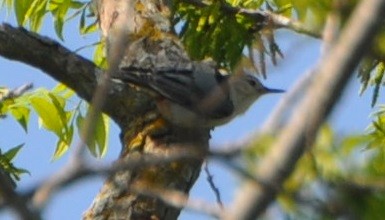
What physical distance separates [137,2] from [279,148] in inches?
120

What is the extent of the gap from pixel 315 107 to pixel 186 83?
3.33 meters

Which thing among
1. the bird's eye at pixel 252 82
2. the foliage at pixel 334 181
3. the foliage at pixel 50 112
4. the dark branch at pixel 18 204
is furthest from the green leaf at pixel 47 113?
the dark branch at pixel 18 204

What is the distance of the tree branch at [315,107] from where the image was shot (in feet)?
4.61

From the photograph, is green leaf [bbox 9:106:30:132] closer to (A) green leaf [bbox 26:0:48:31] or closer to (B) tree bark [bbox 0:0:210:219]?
(B) tree bark [bbox 0:0:210:219]

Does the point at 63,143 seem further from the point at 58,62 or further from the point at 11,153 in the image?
the point at 58,62

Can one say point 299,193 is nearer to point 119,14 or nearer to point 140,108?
point 140,108

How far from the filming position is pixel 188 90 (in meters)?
4.80

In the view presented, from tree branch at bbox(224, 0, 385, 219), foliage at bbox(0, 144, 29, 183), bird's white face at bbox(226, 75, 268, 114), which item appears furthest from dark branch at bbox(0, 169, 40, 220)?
bird's white face at bbox(226, 75, 268, 114)

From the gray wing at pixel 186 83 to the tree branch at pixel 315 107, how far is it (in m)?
2.66

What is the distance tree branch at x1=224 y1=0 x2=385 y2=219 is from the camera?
4.61 ft

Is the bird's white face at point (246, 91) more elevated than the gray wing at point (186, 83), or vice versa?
the gray wing at point (186, 83)

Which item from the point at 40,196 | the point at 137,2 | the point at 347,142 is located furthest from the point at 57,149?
the point at 40,196

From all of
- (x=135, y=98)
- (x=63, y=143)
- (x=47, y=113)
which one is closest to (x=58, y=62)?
(x=135, y=98)

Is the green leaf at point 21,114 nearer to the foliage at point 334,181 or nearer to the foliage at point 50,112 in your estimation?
the foliage at point 50,112
